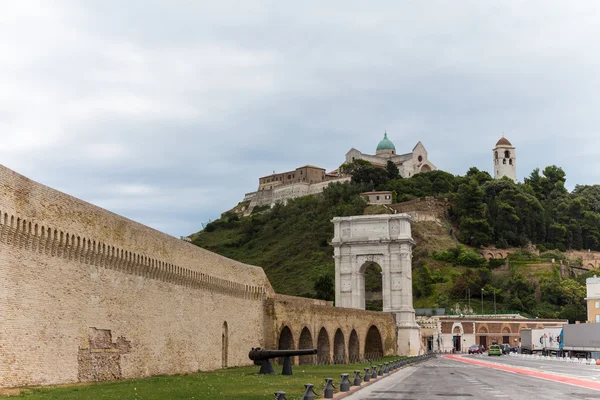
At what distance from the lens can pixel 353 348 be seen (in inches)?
2484

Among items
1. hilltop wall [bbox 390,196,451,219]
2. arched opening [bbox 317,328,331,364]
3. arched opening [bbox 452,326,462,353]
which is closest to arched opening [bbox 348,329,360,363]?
arched opening [bbox 317,328,331,364]

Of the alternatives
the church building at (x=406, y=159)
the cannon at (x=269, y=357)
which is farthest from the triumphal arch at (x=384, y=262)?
the church building at (x=406, y=159)

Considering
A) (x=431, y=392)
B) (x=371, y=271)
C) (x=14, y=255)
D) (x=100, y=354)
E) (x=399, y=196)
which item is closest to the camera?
(x=14, y=255)

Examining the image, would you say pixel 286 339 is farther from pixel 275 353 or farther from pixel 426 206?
pixel 426 206

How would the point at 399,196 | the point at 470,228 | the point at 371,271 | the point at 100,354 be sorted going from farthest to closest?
the point at 399,196
the point at 470,228
the point at 371,271
the point at 100,354

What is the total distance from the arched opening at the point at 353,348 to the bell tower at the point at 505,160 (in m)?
115

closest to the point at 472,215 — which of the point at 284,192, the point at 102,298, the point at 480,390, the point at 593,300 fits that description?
the point at 284,192

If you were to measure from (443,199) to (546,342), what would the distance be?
6178 centimetres

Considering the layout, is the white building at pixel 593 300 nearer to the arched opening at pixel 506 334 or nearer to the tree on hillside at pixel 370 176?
the arched opening at pixel 506 334

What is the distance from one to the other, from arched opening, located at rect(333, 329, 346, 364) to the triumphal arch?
16.8m

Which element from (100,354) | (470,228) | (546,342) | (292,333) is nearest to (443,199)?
(470,228)

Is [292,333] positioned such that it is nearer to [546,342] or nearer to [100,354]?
[100,354]

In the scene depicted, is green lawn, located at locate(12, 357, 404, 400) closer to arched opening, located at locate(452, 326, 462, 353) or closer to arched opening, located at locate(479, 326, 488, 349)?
arched opening, located at locate(452, 326, 462, 353)

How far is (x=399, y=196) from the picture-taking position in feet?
467
